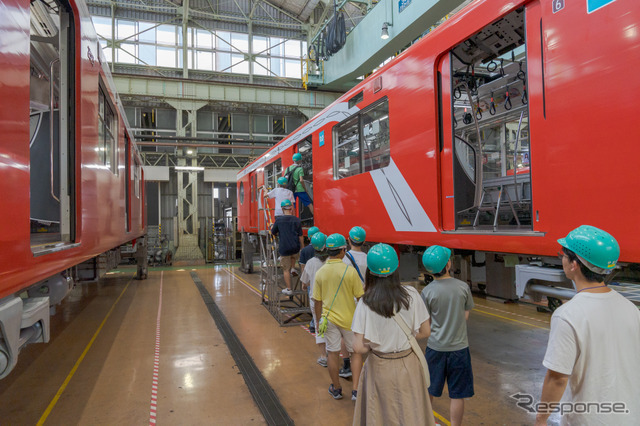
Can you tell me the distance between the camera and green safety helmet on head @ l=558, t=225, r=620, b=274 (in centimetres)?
165

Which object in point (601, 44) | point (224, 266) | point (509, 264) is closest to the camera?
point (601, 44)

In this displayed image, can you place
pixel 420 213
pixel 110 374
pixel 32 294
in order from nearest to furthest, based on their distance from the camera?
1. pixel 32 294
2. pixel 420 213
3. pixel 110 374

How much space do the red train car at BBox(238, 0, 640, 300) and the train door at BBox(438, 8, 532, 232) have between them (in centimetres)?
2

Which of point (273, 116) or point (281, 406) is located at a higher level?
point (273, 116)

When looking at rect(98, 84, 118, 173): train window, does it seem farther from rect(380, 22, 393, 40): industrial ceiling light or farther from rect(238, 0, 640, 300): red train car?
rect(380, 22, 393, 40): industrial ceiling light

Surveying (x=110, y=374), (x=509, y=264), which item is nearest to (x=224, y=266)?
(x=110, y=374)

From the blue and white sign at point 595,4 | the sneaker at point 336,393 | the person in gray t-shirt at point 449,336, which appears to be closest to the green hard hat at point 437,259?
A: the person in gray t-shirt at point 449,336

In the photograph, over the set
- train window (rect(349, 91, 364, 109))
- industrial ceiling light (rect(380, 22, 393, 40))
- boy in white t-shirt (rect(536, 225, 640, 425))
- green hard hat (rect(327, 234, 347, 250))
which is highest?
industrial ceiling light (rect(380, 22, 393, 40))

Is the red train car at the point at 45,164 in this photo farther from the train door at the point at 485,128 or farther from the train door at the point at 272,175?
the train door at the point at 272,175

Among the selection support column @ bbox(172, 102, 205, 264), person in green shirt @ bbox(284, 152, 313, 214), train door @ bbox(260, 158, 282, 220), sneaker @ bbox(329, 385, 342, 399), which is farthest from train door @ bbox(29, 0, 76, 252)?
support column @ bbox(172, 102, 205, 264)

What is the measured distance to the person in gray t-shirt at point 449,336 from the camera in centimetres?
288

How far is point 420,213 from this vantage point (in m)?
4.02

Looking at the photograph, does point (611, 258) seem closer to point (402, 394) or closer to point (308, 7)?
point (402, 394)

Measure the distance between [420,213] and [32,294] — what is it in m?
3.50
